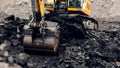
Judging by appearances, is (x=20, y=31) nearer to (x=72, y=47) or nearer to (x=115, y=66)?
(x=72, y=47)

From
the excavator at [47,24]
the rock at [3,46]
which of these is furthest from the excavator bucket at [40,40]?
the rock at [3,46]

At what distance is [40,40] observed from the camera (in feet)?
36.9

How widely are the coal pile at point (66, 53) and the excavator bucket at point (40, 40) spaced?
0.43 metres

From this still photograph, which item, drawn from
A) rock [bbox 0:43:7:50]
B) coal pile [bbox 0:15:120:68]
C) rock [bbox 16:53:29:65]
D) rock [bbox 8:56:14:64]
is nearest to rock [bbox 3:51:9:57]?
coal pile [bbox 0:15:120:68]

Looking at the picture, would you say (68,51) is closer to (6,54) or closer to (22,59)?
(22,59)

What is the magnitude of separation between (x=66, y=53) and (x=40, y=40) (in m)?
1.45

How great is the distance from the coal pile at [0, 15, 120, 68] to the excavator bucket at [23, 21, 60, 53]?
16.8 inches

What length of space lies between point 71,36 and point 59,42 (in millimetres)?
1178

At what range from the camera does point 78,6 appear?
14633mm

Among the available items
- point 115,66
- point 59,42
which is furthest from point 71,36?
point 115,66

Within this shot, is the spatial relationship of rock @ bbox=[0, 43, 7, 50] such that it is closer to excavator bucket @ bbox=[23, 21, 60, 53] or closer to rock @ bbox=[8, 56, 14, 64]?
rock @ bbox=[8, 56, 14, 64]

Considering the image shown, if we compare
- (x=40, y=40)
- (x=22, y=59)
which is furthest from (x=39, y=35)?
(x=22, y=59)

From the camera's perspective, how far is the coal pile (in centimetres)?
1122

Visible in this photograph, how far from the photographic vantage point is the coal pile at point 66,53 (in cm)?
1122
